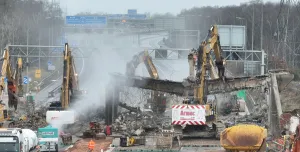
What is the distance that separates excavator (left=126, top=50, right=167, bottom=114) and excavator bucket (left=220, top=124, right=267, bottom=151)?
31.4m

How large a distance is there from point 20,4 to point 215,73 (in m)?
83.6

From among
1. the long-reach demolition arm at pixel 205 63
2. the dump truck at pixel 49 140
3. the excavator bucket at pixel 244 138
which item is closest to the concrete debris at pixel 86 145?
the dump truck at pixel 49 140

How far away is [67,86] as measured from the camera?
47.3 metres

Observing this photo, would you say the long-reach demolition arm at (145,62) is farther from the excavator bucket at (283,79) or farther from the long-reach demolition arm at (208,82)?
the excavator bucket at (283,79)

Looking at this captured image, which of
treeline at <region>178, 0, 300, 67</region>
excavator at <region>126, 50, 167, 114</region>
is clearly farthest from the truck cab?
treeline at <region>178, 0, 300, 67</region>

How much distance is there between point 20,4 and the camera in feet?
419

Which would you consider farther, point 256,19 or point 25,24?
point 256,19

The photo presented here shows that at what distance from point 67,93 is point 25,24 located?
66.3m

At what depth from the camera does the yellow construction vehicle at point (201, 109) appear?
39500 millimetres

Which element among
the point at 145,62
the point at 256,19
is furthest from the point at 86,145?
the point at 256,19

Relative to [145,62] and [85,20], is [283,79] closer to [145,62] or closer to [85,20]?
[145,62]

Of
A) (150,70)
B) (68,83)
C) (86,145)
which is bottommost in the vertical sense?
(86,145)

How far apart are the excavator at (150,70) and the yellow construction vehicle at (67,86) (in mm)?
9913

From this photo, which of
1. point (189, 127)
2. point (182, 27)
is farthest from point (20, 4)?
point (189, 127)
